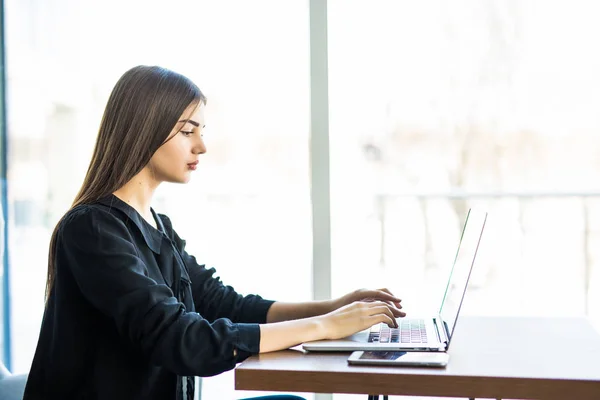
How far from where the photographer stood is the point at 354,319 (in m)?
1.52

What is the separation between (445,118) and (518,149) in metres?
0.28

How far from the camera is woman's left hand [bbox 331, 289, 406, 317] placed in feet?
5.75

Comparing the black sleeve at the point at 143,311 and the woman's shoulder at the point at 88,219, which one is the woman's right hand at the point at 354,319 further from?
the woman's shoulder at the point at 88,219

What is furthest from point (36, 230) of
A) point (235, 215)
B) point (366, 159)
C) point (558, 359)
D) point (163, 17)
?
point (558, 359)

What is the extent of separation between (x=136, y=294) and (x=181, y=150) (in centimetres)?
37

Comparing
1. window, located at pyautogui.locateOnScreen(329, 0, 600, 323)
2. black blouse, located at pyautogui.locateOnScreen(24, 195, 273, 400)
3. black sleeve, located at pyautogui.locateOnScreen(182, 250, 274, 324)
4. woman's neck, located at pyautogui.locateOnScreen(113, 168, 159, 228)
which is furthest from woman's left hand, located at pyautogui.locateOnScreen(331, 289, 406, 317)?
window, located at pyautogui.locateOnScreen(329, 0, 600, 323)

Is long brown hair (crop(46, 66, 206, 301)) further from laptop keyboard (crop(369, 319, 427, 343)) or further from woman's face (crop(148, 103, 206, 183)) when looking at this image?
laptop keyboard (crop(369, 319, 427, 343))

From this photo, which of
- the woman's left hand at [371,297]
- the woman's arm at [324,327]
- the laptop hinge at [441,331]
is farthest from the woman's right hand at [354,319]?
the woman's left hand at [371,297]

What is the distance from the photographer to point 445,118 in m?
2.71

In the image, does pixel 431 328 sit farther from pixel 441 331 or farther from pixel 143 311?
pixel 143 311

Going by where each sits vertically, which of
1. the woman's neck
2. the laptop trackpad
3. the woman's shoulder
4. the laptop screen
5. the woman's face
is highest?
the woman's face

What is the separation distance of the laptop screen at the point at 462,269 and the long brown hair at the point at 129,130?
705mm

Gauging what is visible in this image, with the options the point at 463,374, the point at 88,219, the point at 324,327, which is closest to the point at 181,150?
the point at 88,219

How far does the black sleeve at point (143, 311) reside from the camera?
1.44 meters
